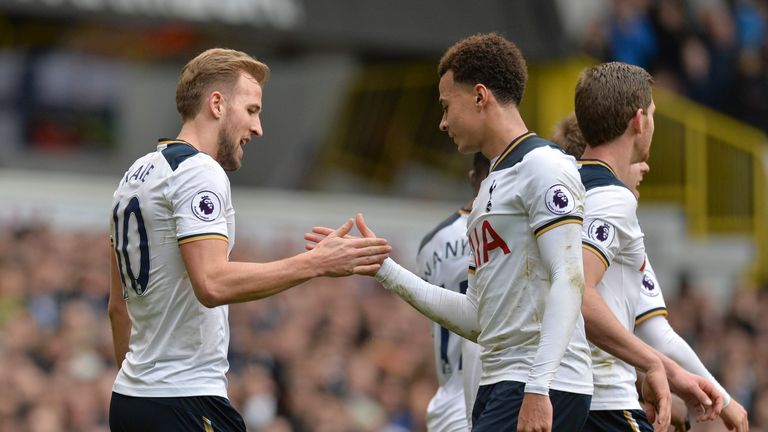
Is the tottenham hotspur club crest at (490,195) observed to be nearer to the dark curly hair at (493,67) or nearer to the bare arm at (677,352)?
the dark curly hair at (493,67)

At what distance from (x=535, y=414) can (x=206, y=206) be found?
1.40m

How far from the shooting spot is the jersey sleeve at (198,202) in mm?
5031

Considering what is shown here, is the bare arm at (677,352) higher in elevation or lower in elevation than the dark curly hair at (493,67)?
lower

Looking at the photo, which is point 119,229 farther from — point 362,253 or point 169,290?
point 362,253

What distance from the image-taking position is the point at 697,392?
18.1ft

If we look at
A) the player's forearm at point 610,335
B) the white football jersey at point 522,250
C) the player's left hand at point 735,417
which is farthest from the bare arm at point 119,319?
the player's left hand at point 735,417

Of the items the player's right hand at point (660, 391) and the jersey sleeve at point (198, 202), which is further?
the player's right hand at point (660, 391)

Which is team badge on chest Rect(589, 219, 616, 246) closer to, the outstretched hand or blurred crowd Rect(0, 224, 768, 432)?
the outstretched hand

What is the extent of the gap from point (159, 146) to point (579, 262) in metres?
1.68

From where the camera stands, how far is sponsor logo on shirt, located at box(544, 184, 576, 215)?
4891 millimetres

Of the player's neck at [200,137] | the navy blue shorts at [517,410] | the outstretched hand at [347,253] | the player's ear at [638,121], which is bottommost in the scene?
the navy blue shorts at [517,410]

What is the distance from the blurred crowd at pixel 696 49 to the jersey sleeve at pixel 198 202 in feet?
46.0

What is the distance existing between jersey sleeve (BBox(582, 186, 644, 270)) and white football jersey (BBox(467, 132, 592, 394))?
28cm

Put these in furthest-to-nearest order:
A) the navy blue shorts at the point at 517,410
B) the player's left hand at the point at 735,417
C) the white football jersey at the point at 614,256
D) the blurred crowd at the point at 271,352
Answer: the blurred crowd at the point at 271,352 < the player's left hand at the point at 735,417 < the white football jersey at the point at 614,256 < the navy blue shorts at the point at 517,410
